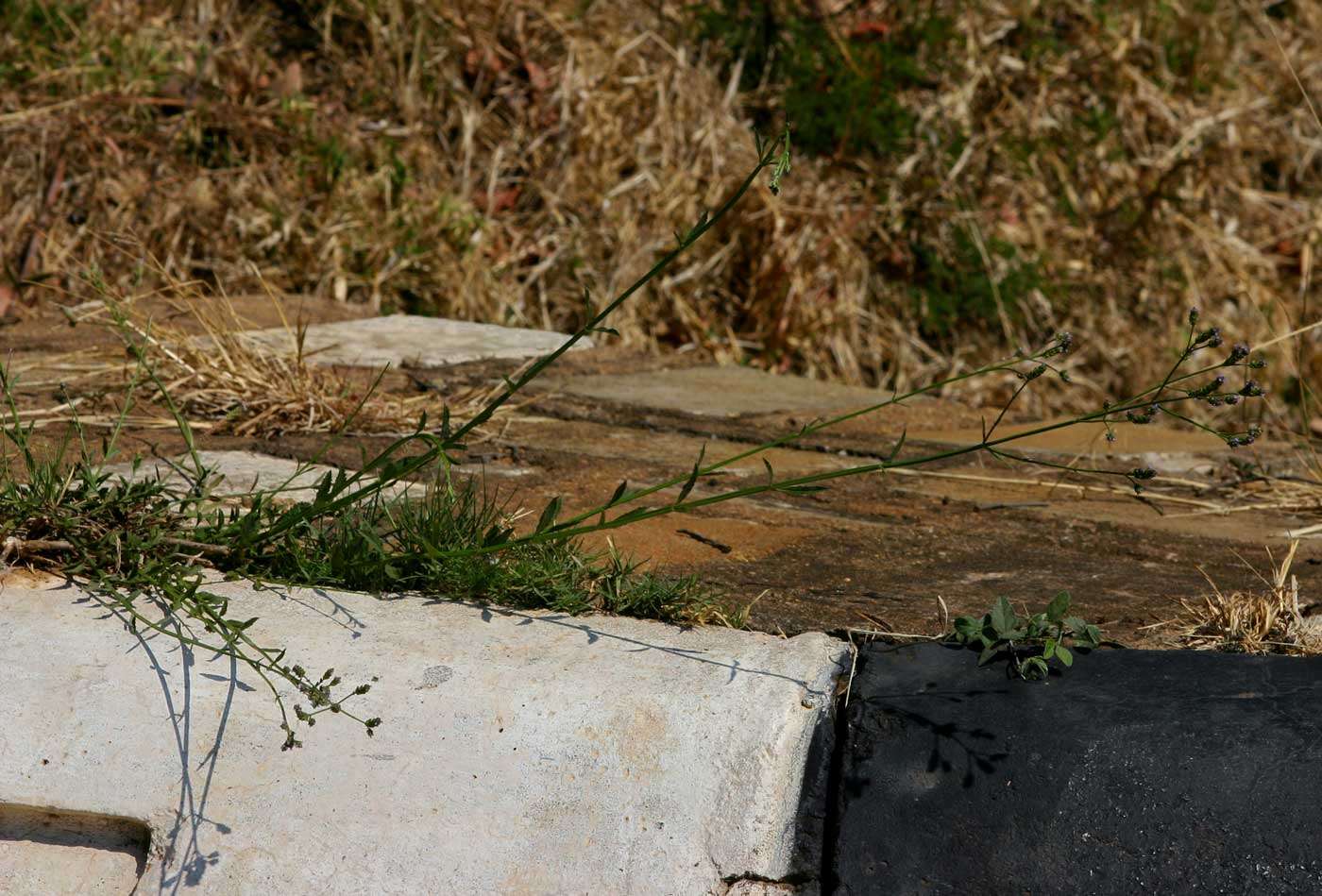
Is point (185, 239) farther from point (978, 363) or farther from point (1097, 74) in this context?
point (1097, 74)

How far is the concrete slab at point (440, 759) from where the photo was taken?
1.46m

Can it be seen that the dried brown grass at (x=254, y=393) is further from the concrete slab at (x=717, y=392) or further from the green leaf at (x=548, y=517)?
the green leaf at (x=548, y=517)

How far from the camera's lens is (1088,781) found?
140 centimetres

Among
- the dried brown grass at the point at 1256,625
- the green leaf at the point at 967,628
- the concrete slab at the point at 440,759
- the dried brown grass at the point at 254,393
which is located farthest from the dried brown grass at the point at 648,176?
the green leaf at the point at 967,628

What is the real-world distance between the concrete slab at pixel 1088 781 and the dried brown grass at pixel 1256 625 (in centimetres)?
12

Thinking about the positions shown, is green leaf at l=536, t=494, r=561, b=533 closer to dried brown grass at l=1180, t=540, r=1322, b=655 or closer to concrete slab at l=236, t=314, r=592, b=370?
dried brown grass at l=1180, t=540, r=1322, b=655

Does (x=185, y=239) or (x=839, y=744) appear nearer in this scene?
(x=839, y=744)

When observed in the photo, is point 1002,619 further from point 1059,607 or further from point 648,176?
point 648,176

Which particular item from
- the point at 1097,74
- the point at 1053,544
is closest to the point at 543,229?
the point at 1097,74

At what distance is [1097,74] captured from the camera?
6129 mm

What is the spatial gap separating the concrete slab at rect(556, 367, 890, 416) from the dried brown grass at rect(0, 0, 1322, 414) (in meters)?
1.27

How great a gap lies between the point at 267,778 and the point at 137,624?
0.83 ft

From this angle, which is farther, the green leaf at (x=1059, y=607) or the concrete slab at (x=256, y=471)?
the concrete slab at (x=256, y=471)

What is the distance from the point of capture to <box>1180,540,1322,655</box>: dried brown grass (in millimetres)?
1670
